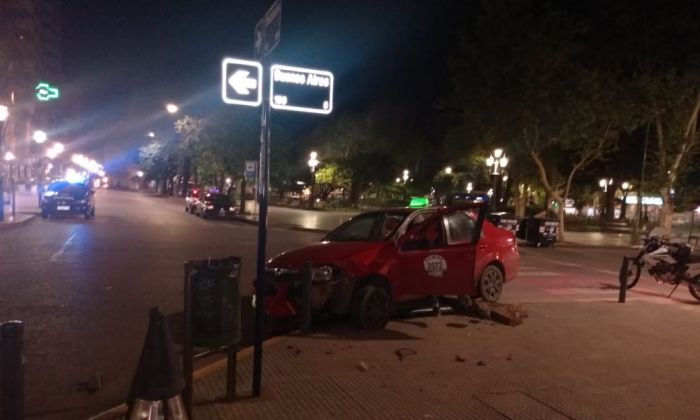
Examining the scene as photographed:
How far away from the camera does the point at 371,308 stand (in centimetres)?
790

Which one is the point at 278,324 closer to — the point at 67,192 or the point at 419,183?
the point at 67,192

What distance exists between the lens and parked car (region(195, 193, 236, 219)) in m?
32.9

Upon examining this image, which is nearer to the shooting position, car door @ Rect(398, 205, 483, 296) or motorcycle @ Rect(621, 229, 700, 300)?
car door @ Rect(398, 205, 483, 296)

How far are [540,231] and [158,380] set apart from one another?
73.8 ft

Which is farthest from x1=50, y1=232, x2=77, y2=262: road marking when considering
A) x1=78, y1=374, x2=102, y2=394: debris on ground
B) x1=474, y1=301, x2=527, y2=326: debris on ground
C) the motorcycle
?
the motorcycle

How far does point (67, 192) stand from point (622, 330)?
956 inches

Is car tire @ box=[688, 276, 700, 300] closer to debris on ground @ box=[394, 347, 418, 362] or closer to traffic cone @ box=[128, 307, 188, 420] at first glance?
debris on ground @ box=[394, 347, 418, 362]

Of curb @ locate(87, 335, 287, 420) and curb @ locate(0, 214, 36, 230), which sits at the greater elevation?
curb @ locate(0, 214, 36, 230)

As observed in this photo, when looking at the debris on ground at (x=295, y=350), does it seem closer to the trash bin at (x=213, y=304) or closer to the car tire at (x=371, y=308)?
the car tire at (x=371, y=308)

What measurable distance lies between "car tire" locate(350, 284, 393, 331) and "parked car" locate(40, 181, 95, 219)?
2221 centimetres

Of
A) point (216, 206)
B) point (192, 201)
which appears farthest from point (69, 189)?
point (192, 201)

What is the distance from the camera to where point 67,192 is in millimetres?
26719

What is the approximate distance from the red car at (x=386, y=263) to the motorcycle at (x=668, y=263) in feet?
13.0

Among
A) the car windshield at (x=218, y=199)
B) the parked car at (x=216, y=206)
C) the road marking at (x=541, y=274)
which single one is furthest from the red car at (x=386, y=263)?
the car windshield at (x=218, y=199)
